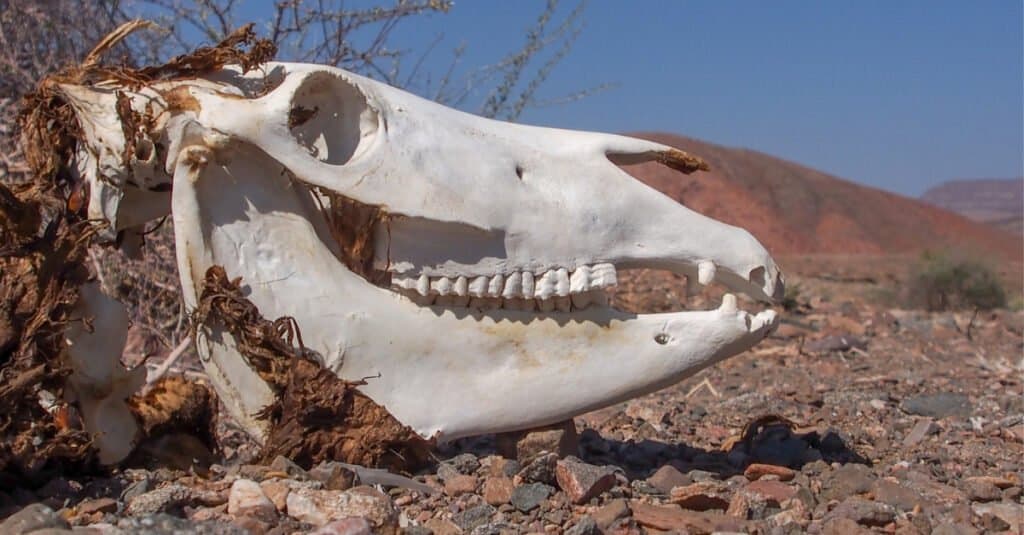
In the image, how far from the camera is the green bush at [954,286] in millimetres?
13195

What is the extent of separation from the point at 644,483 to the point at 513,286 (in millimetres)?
716

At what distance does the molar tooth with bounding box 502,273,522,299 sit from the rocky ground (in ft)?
1.52

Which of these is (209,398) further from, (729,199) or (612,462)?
(729,199)

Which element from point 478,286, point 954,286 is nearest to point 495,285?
point 478,286

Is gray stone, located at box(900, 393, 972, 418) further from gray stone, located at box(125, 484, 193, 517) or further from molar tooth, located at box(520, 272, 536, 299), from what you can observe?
gray stone, located at box(125, 484, 193, 517)

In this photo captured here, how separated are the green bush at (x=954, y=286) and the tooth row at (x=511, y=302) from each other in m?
10.8

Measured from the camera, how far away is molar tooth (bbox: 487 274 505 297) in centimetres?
318

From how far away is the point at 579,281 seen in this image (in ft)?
10.6

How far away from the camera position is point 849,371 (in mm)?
6371

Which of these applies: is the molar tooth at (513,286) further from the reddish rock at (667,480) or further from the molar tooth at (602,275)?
the reddish rock at (667,480)

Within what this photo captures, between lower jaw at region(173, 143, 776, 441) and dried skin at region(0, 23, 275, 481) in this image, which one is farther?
lower jaw at region(173, 143, 776, 441)

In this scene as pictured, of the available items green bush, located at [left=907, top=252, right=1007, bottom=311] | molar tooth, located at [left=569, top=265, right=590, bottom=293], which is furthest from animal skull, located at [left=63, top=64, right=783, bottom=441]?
green bush, located at [left=907, top=252, right=1007, bottom=311]

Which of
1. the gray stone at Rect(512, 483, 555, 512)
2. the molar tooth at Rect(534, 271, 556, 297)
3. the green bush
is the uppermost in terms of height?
the green bush

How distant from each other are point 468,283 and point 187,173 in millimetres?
891
